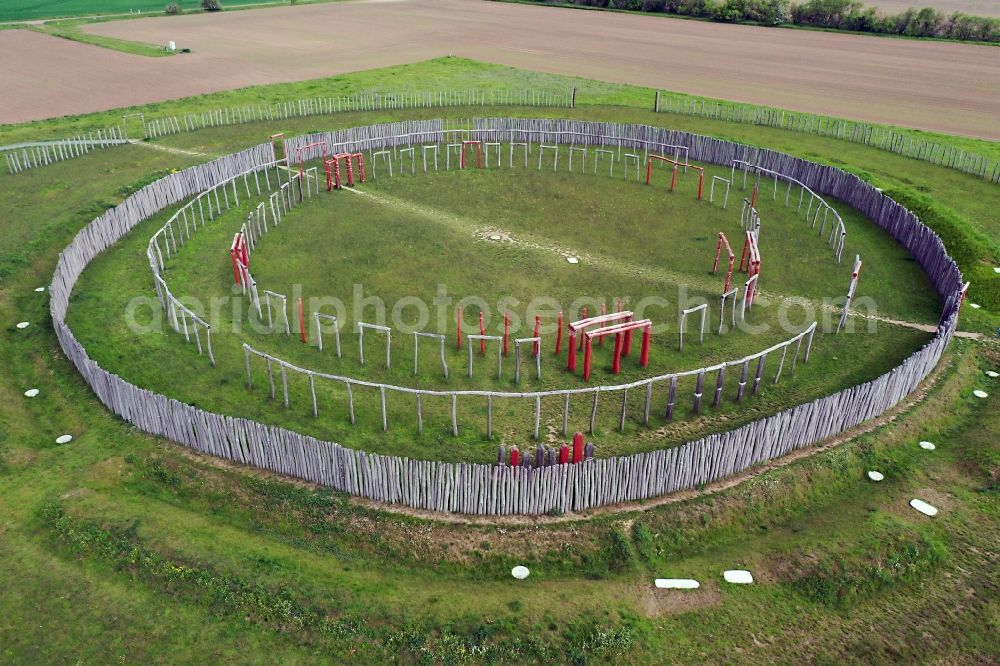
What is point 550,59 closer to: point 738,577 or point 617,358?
point 617,358

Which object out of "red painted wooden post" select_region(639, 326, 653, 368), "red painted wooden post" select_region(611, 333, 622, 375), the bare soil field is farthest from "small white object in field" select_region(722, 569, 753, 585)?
the bare soil field

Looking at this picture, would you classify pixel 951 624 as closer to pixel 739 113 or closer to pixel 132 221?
A: pixel 132 221

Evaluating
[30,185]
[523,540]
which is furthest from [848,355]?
[30,185]

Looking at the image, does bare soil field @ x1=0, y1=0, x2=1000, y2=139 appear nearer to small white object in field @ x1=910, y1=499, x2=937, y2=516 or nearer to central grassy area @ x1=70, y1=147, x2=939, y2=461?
central grassy area @ x1=70, y1=147, x2=939, y2=461

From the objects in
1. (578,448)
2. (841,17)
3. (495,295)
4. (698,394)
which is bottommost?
(578,448)

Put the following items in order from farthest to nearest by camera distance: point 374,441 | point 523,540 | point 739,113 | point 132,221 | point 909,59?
point 909,59 → point 739,113 → point 132,221 → point 374,441 → point 523,540

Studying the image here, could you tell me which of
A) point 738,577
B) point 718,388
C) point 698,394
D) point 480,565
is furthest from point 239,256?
point 738,577

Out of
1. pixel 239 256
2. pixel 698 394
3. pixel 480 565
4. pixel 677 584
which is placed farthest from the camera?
A: pixel 239 256
